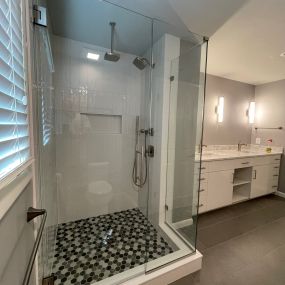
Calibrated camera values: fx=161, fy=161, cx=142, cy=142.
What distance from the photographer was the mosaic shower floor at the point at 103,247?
1388mm

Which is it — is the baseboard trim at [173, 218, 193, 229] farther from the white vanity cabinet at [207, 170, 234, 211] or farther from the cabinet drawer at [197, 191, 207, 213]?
the white vanity cabinet at [207, 170, 234, 211]

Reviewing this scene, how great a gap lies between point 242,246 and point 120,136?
199 cm

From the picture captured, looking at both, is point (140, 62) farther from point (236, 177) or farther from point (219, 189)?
point (236, 177)

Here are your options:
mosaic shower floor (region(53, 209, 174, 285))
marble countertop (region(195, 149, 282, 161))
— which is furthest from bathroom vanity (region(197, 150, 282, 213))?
mosaic shower floor (region(53, 209, 174, 285))

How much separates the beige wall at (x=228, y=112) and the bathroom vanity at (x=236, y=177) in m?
0.46

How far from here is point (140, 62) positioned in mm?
2213

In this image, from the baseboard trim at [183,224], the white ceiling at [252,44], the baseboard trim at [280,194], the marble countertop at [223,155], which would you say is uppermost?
the white ceiling at [252,44]

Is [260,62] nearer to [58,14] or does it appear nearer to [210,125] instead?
[210,125]

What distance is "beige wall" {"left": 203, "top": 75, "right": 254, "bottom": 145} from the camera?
300 centimetres

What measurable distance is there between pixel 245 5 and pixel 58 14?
5.72ft

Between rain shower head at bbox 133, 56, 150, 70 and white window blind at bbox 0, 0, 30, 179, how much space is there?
5.52 feet

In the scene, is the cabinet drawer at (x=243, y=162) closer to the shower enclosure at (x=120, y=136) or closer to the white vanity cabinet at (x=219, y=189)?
the white vanity cabinet at (x=219, y=189)

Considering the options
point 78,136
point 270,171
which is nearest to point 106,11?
point 78,136

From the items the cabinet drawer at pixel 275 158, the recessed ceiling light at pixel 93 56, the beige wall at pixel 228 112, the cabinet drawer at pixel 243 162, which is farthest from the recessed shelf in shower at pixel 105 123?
the cabinet drawer at pixel 275 158
